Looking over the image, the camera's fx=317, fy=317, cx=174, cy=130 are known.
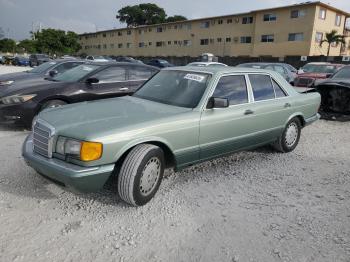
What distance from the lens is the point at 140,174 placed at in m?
3.31

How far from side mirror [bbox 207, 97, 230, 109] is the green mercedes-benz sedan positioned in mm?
12

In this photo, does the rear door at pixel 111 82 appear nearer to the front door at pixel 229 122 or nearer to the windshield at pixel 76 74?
the windshield at pixel 76 74

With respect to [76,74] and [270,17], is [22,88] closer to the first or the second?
[76,74]

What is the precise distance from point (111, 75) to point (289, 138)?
13.2ft

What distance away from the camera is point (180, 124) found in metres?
3.67

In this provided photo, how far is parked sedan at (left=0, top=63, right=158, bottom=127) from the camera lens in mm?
6043

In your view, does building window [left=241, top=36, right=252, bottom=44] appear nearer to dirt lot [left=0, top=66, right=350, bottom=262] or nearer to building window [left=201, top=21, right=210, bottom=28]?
building window [left=201, top=21, right=210, bottom=28]

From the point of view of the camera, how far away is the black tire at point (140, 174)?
10.7 feet

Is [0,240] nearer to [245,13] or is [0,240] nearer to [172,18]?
[245,13]

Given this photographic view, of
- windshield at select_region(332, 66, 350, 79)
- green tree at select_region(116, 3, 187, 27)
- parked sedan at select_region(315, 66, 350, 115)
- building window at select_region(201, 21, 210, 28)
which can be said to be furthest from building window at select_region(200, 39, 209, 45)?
parked sedan at select_region(315, 66, 350, 115)

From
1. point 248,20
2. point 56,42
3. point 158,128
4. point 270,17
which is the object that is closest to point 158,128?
point 158,128

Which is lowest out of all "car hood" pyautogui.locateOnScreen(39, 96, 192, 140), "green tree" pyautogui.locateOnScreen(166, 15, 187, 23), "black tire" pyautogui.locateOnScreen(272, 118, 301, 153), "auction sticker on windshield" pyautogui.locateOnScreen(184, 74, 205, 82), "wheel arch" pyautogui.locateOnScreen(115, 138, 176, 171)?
"black tire" pyautogui.locateOnScreen(272, 118, 301, 153)

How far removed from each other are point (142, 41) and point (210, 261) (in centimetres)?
5562

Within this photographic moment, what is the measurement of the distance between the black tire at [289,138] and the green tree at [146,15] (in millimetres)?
69033
